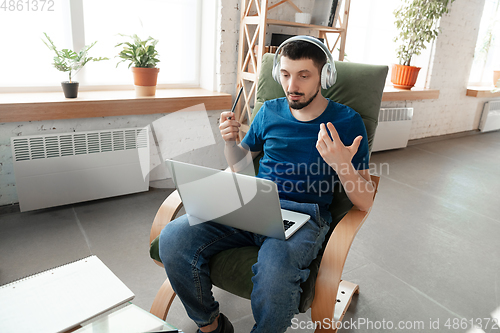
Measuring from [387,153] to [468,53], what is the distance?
1.93m

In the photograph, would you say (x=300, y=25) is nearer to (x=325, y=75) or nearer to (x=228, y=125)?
(x=325, y=75)

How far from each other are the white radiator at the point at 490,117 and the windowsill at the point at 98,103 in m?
4.30

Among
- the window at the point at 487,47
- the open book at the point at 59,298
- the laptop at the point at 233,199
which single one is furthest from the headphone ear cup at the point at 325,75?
the window at the point at 487,47

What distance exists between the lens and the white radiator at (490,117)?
5.20 meters

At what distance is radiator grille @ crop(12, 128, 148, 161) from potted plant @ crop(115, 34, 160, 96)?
29 centimetres

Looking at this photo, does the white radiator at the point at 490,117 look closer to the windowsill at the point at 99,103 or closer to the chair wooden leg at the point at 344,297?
the windowsill at the point at 99,103

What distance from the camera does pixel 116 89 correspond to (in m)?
2.62

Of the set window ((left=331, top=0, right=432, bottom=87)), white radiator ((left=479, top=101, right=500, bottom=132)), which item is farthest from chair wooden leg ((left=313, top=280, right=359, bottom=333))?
white radiator ((left=479, top=101, right=500, bottom=132))

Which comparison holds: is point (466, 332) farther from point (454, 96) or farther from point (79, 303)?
point (454, 96)

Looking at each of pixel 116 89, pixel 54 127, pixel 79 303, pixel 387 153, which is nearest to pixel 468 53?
pixel 387 153

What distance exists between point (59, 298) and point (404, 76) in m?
3.86

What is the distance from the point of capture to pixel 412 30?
368cm

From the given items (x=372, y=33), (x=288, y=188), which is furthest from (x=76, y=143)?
(x=372, y=33)

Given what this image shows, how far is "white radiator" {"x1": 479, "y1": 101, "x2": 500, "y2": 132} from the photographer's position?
5.20 meters
